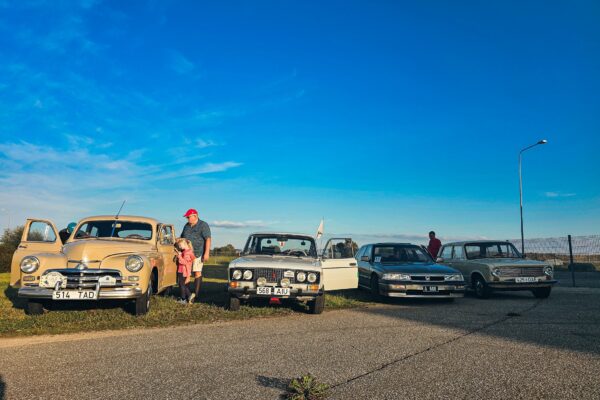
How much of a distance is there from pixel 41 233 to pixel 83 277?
223 cm

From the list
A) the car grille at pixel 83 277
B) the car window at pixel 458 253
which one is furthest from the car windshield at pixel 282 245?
the car window at pixel 458 253

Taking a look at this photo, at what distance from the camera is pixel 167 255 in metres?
9.60

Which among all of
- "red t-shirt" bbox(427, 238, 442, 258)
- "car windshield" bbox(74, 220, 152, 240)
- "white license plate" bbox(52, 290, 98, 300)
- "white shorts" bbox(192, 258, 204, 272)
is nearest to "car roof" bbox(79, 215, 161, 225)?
"car windshield" bbox(74, 220, 152, 240)

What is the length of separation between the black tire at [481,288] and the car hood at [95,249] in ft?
27.0

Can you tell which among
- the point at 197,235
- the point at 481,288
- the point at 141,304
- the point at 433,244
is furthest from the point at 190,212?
the point at 433,244

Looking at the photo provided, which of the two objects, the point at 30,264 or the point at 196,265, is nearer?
the point at 30,264

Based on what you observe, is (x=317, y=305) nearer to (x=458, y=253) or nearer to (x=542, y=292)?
(x=458, y=253)

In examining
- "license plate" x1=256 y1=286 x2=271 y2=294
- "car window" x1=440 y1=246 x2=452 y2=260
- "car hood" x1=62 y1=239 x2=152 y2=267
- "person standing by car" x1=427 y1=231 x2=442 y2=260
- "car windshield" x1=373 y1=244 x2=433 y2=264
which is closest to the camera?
"car hood" x1=62 y1=239 x2=152 y2=267

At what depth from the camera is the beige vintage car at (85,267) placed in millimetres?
7051

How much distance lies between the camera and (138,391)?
3.77 meters

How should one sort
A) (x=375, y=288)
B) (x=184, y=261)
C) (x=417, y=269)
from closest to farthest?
(x=184, y=261), (x=417, y=269), (x=375, y=288)

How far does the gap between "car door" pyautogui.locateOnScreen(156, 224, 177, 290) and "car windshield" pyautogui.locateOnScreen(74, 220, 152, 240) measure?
0.34m

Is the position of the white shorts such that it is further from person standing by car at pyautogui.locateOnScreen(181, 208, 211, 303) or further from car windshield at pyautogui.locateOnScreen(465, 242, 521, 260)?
car windshield at pyautogui.locateOnScreen(465, 242, 521, 260)

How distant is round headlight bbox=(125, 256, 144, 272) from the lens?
745 cm
